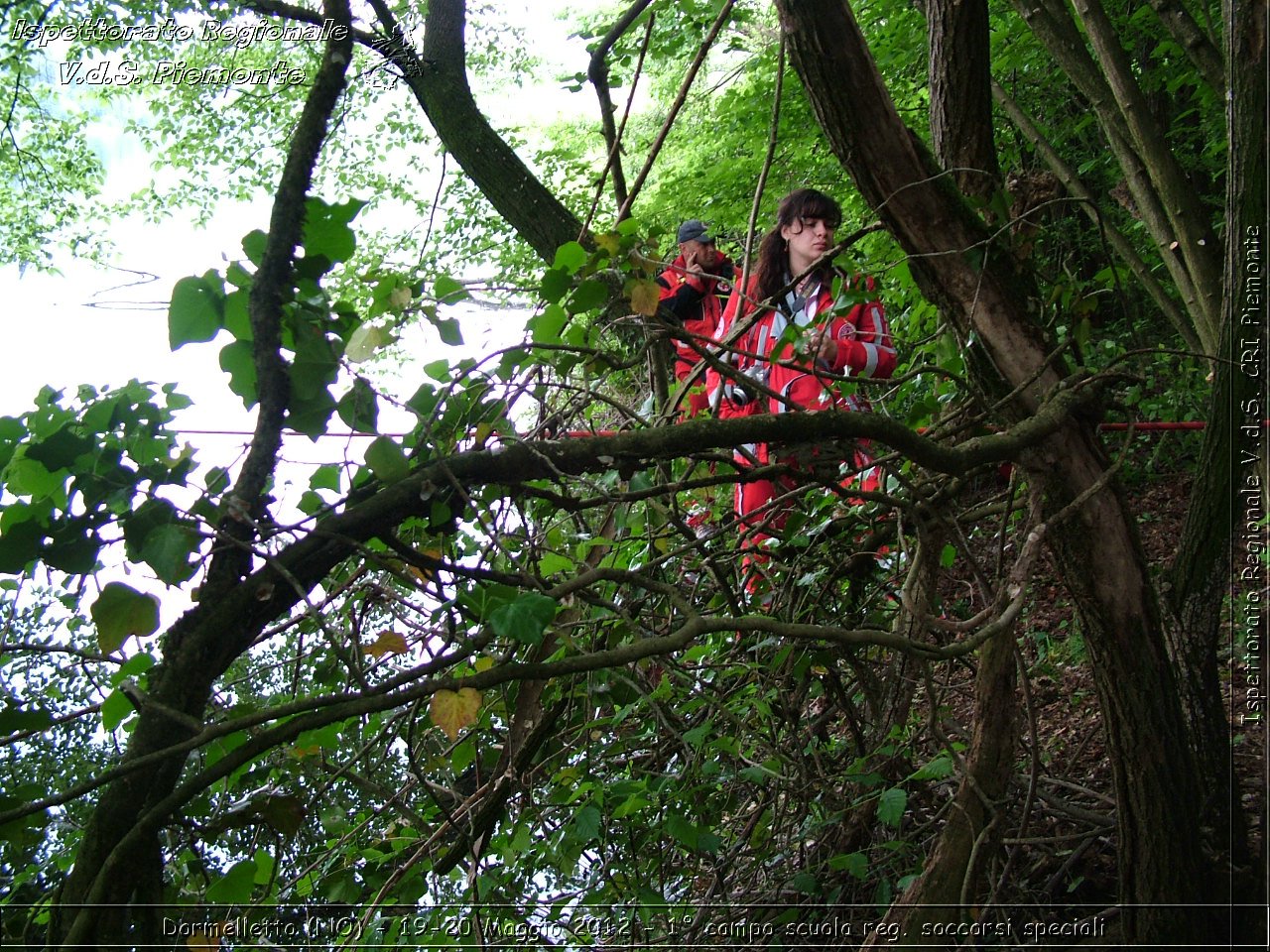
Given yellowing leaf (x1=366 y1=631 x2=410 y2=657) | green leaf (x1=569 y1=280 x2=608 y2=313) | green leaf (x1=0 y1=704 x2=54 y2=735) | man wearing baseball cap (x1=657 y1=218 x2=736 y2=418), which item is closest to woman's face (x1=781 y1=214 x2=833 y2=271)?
man wearing baseball cap (x1=657 y1=218 x2=736 y2=418)

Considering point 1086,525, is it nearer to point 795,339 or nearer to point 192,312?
point 795,339

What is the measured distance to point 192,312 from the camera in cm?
123

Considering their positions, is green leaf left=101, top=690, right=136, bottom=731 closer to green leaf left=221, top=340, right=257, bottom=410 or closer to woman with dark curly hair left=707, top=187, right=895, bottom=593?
green leaf left=221, top=340, right=257, bottom=410

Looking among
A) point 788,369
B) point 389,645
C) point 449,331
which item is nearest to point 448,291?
point 449,331

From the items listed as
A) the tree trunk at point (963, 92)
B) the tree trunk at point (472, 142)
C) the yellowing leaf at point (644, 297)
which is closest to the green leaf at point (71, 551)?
the yellowing leaf at point (644, 297)

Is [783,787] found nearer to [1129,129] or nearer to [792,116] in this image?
[1129,129]

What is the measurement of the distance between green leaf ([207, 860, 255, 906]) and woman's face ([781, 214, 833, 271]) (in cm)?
227

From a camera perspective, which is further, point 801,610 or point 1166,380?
point 1166,380

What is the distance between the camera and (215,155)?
25.2 feet

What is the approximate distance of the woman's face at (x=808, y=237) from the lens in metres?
2.94

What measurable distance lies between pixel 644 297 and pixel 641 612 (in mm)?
873

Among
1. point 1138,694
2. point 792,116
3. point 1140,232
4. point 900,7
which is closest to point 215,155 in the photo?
point 792,116

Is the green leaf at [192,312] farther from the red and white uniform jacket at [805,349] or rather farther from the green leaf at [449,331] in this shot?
the red and white uniform jacket at [805,349]

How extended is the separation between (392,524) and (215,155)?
7.48m
